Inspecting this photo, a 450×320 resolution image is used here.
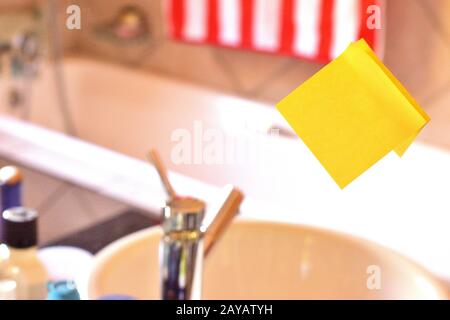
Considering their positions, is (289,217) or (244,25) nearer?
(289,217)

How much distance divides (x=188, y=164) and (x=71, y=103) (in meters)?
1.42

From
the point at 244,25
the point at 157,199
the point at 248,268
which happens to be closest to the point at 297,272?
the point at 248,268

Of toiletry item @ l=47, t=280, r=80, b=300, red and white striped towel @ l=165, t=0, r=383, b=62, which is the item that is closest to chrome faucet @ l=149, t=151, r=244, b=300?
toiletry item @ l=47, t=280, r=80, b=300

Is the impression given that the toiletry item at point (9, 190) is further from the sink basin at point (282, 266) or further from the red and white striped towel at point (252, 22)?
the red and white striped towel at point (252, 22)

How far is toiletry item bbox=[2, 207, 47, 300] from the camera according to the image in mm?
535

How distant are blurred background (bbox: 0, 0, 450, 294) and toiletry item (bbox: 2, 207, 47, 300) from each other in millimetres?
98

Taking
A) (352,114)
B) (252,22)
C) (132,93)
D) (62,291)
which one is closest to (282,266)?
(62,291)

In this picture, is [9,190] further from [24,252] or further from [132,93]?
[132,93]

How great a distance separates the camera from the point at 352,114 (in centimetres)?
36

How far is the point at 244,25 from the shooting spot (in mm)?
1832

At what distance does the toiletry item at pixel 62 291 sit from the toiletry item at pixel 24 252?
0.03 meters

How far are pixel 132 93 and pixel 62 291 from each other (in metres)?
1.14

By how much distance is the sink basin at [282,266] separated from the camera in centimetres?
63
